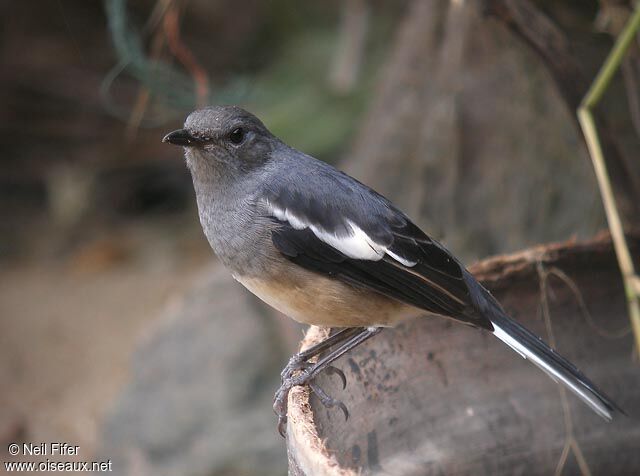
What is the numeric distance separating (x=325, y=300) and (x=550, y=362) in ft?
2.35

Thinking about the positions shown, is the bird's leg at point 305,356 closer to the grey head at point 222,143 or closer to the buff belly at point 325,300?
the buff belly at point 325,300

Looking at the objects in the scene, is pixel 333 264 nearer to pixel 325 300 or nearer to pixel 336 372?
pixel 325 300

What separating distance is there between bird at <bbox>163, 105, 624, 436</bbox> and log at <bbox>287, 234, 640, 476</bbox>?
0.36ft

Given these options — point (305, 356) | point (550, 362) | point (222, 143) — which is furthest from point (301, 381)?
point (222, 143)

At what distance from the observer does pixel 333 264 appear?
9.86ft

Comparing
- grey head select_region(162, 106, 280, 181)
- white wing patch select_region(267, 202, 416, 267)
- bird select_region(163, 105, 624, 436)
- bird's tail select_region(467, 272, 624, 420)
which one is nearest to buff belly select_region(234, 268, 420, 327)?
bird select_region(163, 105, 624, 436)

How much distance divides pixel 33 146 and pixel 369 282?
5221 millimetres

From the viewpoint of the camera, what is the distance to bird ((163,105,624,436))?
2.93 meters

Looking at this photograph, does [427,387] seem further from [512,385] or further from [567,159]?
[567,159]

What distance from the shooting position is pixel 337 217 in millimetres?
3084

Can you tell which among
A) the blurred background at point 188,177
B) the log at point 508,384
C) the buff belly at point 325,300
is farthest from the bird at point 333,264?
the blurred background at point 188,177

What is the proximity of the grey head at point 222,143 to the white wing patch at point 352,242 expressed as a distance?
315 millimetres

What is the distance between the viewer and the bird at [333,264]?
9.61 feet

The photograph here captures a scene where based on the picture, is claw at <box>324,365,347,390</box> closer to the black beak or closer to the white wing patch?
the white wing patch
